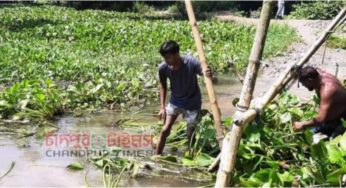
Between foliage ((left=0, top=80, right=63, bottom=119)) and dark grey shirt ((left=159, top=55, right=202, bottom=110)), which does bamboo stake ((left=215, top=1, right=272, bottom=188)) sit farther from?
foliage ((left=0, top=80, right=63, bottom=119))

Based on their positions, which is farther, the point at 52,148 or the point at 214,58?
the point at 214,58

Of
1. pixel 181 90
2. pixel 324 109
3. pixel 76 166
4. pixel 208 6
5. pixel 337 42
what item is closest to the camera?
pixel 324 109

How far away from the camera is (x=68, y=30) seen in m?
18.9

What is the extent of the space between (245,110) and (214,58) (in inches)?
416

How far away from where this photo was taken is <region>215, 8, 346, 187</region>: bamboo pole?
3.61m

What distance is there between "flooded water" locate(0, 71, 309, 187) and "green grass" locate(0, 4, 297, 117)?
1.96 ft

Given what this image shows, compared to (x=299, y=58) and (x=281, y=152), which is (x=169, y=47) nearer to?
(x=281, y=152)

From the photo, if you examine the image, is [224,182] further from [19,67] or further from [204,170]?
[19,67]

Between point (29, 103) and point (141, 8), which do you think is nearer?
point (29, 103)

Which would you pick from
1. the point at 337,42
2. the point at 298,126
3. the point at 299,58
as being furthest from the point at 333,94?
the point at 337,42

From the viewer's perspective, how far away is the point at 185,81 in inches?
242

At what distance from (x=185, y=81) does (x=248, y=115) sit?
253 centimetres

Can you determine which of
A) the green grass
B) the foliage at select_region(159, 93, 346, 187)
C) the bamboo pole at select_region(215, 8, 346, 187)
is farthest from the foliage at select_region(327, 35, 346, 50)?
the bamboo pole at select_region(215, 8, 346, 187)

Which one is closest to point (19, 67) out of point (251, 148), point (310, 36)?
point (251, 148)
